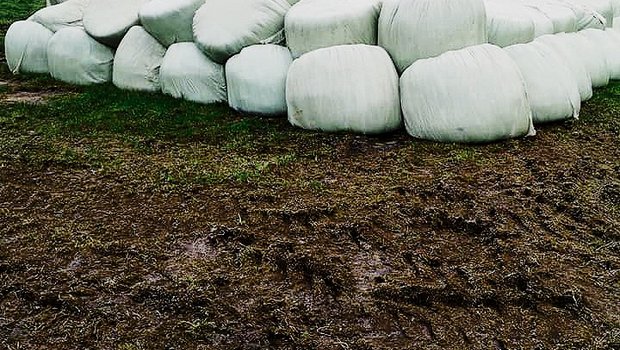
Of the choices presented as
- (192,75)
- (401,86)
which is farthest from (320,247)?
(192,75)

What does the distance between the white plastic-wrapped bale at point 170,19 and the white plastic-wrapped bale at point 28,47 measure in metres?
1.22

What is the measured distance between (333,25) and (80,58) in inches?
83.5

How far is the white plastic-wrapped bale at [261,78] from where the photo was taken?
3912mm

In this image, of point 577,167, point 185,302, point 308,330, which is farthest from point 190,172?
point 577,167

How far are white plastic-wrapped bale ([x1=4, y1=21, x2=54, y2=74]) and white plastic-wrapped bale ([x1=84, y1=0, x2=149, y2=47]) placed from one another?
59 cm

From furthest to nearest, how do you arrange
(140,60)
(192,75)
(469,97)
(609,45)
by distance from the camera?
(609,45) → (140,60) → (192,75) → (469,97)

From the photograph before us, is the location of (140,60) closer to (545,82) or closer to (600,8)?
(545,82)

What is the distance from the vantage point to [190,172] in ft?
10.3

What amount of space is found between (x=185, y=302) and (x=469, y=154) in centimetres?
170

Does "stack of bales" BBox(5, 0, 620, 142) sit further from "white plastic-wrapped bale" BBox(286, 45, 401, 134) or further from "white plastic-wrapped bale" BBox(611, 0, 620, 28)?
"white plastic-wrapped bale" BBox(611, 0, 620, 28)

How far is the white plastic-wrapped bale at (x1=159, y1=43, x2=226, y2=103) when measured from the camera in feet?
14.1

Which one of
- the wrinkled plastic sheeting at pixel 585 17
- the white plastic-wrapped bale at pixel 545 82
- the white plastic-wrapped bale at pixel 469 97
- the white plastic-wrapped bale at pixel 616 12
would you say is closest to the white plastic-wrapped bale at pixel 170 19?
the white plastic-wrapped bale at pixel 469 97

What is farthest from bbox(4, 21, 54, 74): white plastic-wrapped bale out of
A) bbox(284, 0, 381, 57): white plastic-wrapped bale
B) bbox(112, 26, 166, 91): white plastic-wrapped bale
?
bbox(284, 0, 381, 57): white plastic-wrapped bale

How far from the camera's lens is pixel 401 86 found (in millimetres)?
3598
